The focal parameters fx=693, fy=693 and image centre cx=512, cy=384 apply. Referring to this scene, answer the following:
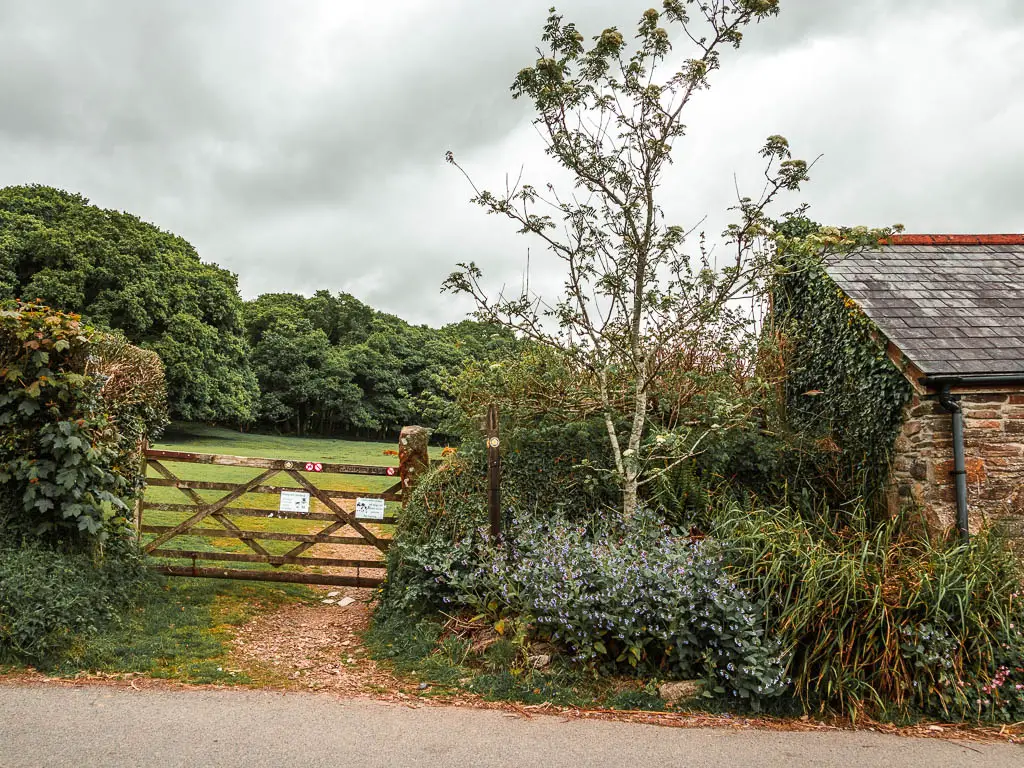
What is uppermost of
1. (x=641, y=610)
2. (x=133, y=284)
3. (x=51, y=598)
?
(x=133, y=284)

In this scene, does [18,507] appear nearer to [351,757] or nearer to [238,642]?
[238,642]

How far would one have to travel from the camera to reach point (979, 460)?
737 cm

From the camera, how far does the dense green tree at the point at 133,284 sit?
24672 mm

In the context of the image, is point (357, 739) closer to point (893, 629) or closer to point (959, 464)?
point (893, 629)

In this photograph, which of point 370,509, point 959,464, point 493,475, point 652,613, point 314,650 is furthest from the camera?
point 370,509

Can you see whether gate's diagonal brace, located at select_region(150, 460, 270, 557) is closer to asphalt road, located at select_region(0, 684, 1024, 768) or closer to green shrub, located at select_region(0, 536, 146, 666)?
green shrub, located at select_region(0, 536, 146, 666)

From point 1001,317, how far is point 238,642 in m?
9.52

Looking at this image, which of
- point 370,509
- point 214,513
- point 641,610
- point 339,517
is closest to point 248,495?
point 214,513

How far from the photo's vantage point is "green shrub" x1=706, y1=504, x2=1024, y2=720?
5.05m

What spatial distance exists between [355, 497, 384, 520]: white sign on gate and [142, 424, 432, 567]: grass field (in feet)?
0.69

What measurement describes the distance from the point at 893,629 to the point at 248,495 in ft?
47.5

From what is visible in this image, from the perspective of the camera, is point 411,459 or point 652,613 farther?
point 411,459

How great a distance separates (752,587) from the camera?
5.56 m

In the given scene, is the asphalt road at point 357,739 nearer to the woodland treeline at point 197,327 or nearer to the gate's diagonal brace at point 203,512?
the gate's diagonal brace at point 203,512
